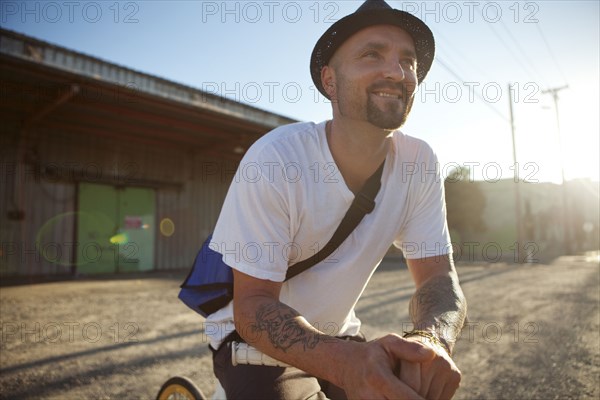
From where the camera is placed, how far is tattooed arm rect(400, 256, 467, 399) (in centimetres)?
122

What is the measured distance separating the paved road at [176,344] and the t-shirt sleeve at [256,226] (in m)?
2.45

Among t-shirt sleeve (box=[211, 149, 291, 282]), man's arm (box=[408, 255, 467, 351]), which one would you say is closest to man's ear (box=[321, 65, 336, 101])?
t-shirt sleeve (box=[211, 149, 291, 282])

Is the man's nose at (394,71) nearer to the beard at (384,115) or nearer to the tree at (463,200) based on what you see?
the beard at (384,115)

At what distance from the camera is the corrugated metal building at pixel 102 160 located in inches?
458

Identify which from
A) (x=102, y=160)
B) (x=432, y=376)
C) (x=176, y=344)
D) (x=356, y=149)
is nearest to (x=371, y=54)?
(x=356, y=149)

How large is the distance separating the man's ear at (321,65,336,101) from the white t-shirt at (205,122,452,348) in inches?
8.6

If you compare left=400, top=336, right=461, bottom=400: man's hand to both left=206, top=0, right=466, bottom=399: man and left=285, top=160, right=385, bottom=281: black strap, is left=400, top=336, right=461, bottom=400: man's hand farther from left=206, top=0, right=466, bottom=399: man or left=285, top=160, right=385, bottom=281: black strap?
left=285, top=160, right=385, bottom=281: black strap

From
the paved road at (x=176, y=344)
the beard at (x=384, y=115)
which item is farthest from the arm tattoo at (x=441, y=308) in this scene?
the paved road at (x=176, y=344)

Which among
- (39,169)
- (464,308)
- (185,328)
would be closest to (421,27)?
(464,308)

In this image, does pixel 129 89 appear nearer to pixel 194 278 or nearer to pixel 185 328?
pixel 185 328

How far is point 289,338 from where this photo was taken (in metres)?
1.46

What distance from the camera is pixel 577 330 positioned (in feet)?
17.4

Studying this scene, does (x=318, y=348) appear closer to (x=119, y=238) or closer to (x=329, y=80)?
(x=329, y=80)

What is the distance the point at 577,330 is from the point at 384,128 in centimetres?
506
